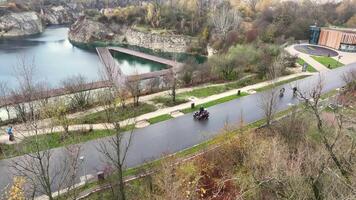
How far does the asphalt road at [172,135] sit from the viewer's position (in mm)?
21297

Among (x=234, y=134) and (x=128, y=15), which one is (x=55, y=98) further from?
(x=128, y=15)

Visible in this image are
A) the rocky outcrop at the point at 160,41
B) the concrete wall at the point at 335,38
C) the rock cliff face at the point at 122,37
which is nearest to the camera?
the concrete wall at the point at 335,38

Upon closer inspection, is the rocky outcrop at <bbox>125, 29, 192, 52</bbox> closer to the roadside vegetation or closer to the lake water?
the lake water

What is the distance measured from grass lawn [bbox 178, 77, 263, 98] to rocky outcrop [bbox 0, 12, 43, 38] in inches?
2670

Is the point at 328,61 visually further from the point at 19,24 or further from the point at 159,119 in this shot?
the point at 19,24

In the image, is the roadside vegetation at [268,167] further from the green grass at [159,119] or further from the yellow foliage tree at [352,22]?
the yellow foliage tree at [352,22]

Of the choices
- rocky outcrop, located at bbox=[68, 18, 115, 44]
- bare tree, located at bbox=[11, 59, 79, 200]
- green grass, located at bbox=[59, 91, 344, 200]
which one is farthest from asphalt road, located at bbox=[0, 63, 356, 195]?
rocky outcrop, located at bbox=[68, 18, 115, 44]

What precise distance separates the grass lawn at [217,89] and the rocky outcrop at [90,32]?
52.4 m

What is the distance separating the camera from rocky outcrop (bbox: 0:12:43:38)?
85.0 meters

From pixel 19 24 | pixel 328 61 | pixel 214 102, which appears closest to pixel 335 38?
pixel 328 61

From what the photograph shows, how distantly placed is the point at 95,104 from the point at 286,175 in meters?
24.2

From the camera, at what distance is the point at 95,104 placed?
32406 millimetres

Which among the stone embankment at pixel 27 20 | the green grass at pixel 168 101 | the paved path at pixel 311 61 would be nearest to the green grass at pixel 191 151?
the green grass at pixel 168 101

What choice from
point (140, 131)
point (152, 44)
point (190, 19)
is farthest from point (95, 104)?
point (190, 19)
